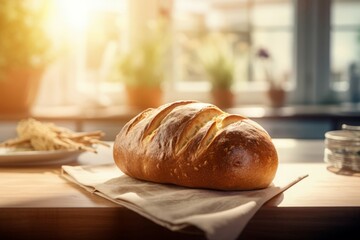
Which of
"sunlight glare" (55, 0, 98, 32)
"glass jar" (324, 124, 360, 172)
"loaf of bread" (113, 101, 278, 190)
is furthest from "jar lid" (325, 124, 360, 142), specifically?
"sunlight glare" (55, 0, 98, 32)

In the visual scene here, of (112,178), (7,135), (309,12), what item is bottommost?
(7,135)

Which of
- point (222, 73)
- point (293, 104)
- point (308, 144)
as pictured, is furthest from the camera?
point (293, 104)

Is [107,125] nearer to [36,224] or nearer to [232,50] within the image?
[232,50]

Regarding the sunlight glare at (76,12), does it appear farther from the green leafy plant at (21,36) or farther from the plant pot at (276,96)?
the plant pot at (276,96)

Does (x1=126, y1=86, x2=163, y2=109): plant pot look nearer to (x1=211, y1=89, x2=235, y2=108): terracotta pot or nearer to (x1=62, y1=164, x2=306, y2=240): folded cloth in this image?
(x1=211, y1=89, x2=235, y2=108): terracotta pot

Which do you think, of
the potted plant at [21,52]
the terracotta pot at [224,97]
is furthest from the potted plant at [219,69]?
the potted plant at [21,52]

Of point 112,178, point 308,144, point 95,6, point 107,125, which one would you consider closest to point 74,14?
point 95,6
